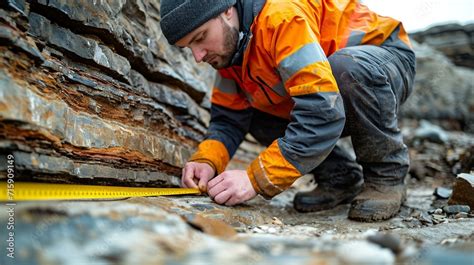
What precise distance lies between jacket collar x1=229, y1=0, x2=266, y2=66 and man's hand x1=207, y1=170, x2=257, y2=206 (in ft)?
2.69

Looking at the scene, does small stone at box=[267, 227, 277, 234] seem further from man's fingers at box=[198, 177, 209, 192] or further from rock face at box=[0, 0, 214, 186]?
rock face at box=[0, 0, 214, 186]

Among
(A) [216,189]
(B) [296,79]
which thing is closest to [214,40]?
(B) [296,79]

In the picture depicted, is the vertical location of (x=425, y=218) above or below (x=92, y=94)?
below

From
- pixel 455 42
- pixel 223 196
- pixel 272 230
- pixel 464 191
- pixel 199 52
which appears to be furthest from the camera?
pixel 455 42

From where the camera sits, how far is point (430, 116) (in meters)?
8.88

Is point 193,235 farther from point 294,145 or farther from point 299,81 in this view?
point 299,81

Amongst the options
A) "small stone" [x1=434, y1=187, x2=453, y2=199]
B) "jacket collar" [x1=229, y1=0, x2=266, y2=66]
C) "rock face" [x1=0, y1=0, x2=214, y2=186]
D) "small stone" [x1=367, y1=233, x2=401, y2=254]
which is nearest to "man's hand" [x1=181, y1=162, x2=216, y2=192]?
"rock face" [x1=0, y1=0, x2=214, y2=186]

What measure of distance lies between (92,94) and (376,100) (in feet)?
6.14

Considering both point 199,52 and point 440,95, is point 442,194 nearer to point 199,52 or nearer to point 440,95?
point 199,52

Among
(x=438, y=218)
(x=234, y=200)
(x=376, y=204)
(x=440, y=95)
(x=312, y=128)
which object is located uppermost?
(x=440, y=95)

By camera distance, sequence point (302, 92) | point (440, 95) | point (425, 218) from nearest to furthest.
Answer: point (302, 92), point (425, 218), point (440, 95)

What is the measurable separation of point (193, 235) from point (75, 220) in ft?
1.32

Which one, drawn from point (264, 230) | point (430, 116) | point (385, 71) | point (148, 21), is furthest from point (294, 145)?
point (430, 116)

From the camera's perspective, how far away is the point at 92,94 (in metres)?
2.41
